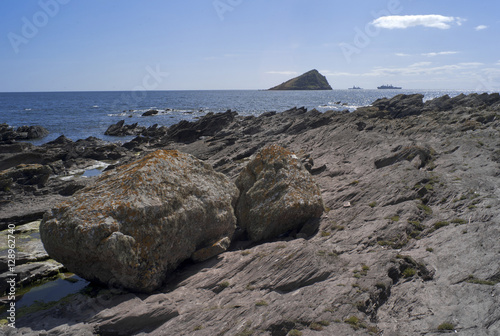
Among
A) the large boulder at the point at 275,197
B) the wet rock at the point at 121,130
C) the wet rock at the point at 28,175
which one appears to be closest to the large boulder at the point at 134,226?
the large boulder at the point at 275,197

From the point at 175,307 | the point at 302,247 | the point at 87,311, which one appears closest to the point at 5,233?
the point at 87,311

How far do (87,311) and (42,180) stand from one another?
22.1m

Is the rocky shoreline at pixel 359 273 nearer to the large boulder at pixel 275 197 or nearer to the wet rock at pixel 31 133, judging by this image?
the large boulder at pixel 275 197

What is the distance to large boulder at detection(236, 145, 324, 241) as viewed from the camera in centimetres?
1434

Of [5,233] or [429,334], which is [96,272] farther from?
[5,233]

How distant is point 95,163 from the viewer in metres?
40.8

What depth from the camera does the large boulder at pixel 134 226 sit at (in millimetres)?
11070

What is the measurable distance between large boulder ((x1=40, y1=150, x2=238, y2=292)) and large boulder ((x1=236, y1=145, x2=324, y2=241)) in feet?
6.43

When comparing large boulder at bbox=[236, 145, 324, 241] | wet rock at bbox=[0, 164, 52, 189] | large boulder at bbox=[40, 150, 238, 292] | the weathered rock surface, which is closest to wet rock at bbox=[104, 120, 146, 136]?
the weathered rock surface

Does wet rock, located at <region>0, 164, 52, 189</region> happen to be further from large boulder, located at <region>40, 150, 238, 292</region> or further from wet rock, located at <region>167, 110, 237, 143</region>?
Answer: wet rock, located at <region>167, 110, 237, 143</region>

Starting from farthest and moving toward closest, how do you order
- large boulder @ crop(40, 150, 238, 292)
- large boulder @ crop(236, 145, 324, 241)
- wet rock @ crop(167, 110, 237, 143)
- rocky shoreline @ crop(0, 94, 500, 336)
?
1. wet rock @ crop(167, 110, 237, 143)
2. large boulder @ crop(236, 145, 324, 241)
3. large boulder @ crop(40, 150, 238, 292)
4. rocky shoreline @ crop(0, 94, 500, 336)

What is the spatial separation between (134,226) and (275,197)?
243 inches

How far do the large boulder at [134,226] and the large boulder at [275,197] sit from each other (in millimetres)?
1960

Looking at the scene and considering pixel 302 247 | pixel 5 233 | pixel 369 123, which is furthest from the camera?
pixel 369 123
